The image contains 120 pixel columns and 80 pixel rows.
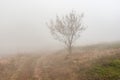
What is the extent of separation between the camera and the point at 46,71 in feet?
127

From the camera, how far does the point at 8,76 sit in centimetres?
3681

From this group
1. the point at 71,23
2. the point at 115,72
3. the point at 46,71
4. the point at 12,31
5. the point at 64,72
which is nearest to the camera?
the point at 115,72

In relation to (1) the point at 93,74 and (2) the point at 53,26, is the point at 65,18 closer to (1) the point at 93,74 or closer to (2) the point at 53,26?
(2) the point at 53,26

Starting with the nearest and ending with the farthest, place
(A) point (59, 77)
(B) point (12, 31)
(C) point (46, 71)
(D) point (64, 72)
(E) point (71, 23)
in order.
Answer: (A) point (59, 77), (D) point (64, 72), (C) point (46, 71), (E) point (71, 23), (B) point (12, 31)

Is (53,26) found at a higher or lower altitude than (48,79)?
higher

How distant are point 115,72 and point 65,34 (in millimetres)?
24763

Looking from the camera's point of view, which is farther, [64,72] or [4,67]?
[4,67]

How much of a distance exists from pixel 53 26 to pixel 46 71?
67.7 ft

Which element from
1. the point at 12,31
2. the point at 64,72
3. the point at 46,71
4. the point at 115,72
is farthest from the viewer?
the point at 12,31

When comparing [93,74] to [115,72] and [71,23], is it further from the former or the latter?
[71,23]

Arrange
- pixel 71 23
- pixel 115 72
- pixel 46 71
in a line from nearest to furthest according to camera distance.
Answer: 1. pixel 115 72
2. pixel 46 71
3. pixel 71 23

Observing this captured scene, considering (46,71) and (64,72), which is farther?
(46,71)

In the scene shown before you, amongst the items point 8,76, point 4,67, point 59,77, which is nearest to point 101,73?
point 59,77

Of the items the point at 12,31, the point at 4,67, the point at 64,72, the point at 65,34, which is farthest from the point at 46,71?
the point at 12,31
